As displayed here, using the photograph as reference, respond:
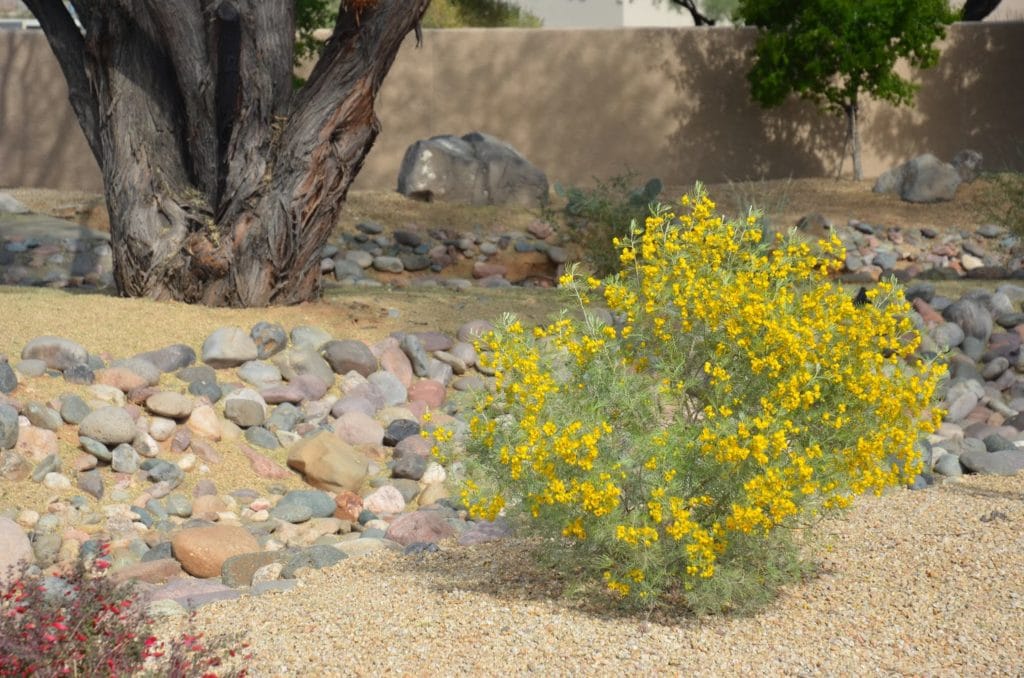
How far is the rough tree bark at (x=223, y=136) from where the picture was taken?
838cm

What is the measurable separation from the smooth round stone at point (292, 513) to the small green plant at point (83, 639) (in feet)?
10.0

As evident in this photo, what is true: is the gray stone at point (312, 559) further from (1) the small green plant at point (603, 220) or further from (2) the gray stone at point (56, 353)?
(1) the small green plant at point (603, 220)

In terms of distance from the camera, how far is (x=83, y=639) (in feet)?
10.9

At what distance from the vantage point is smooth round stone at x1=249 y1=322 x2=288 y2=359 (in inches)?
320

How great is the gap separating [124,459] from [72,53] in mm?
3352

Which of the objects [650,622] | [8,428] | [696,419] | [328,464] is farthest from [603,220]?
[650,622]

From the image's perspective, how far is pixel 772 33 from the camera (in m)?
16.8

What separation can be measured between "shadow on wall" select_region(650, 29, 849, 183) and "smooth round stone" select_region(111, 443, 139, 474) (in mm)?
11993

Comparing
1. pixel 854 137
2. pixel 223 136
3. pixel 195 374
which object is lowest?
pixel 195 374

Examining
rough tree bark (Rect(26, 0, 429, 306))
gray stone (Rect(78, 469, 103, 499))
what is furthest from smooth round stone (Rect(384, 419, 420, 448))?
gray stone (Rect(78, 469, 103, 499))

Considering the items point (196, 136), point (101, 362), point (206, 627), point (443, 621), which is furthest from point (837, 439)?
point (196, 136)

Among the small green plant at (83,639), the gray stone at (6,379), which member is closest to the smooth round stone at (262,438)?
the gray stone at (6,379)

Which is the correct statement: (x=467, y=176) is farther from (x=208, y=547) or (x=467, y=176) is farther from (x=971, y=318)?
(x=208, y=547)

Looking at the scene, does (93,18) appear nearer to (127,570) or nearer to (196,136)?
(196,136)
